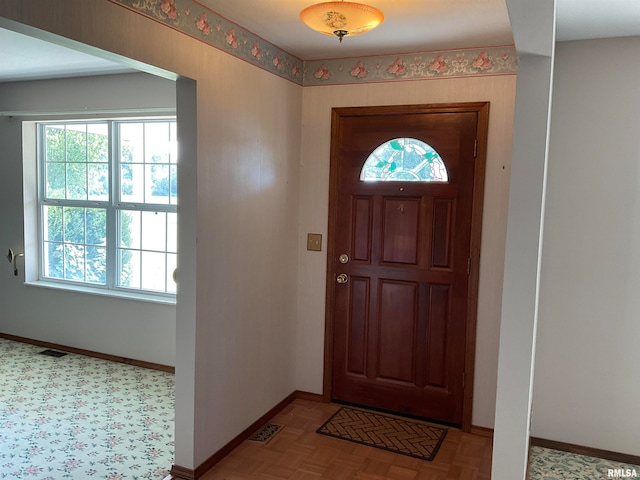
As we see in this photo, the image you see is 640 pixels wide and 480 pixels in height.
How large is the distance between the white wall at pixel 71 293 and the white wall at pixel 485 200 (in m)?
1.14

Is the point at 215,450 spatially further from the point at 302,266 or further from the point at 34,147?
the point at 34,147

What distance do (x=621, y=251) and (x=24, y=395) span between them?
3.90 meters

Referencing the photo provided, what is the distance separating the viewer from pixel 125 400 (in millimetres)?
3510

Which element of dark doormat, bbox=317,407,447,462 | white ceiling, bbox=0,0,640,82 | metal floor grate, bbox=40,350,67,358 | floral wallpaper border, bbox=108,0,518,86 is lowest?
dark doormat, bbox=317,407,447,462

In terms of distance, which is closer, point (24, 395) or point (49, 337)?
point (24, 395)

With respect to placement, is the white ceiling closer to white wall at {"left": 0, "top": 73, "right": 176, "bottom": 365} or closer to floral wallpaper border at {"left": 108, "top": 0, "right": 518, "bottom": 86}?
floral wallpaper border at {"left": 108, "top": 0, "right": 518, "bottom": 86}

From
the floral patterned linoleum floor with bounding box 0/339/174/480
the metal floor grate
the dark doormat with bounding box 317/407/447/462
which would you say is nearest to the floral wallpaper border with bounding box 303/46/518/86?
the dark doormat with bounding box 317/407/447/462

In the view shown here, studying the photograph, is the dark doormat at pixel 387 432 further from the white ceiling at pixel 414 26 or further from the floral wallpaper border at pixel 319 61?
the white ceiling at pixel 414 26

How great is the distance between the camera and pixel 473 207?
3102 mm

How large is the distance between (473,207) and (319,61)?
1402mm

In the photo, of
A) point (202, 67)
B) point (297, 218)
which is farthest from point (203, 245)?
point (297, 218)

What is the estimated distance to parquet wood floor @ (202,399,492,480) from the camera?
268 centimetres

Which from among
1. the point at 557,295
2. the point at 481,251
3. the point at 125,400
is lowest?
the point at 125,400

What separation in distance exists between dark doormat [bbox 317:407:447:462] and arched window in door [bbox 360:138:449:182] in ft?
5.10
